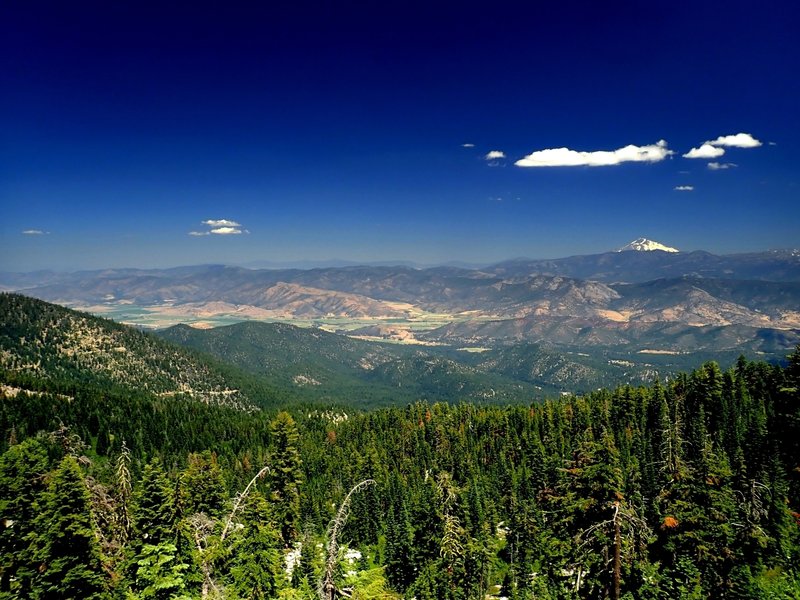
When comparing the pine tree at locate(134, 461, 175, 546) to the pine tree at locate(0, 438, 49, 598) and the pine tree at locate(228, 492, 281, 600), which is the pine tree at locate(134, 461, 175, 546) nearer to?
the pine tree at locate(228, 492, 281, 600)

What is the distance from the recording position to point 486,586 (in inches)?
2805

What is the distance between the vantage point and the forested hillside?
28.7 meters

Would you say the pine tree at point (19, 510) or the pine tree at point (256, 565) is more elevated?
the pine tree at point (19, 510)

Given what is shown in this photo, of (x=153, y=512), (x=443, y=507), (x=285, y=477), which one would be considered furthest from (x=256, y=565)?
(x=285, y=477)

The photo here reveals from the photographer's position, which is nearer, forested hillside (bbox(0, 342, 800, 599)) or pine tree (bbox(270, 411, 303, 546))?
forested hillside (bbox(0, 342, 800, 599))

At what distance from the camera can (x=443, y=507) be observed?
40.3 meters

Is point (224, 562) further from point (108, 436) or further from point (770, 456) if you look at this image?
point (108, 436)

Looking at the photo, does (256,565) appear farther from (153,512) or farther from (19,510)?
(19,510)

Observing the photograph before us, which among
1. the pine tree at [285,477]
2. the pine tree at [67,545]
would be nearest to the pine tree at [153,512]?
the pine tree at [67,545]

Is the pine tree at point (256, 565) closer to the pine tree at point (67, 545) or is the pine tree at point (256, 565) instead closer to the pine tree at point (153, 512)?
the pine tree at point (153, 512)

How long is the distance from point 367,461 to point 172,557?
9981 centimetres

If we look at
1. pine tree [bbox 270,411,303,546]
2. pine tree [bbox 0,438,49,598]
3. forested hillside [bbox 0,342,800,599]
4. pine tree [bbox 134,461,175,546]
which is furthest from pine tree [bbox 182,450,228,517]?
pine tree [bbox 134,461,175,546]

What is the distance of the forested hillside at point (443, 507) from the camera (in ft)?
94.2

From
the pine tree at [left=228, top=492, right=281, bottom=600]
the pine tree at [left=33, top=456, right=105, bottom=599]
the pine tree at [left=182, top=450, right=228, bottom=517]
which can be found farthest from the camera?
the pine tree at [left=182, top=450, right=228, bottom=517]
